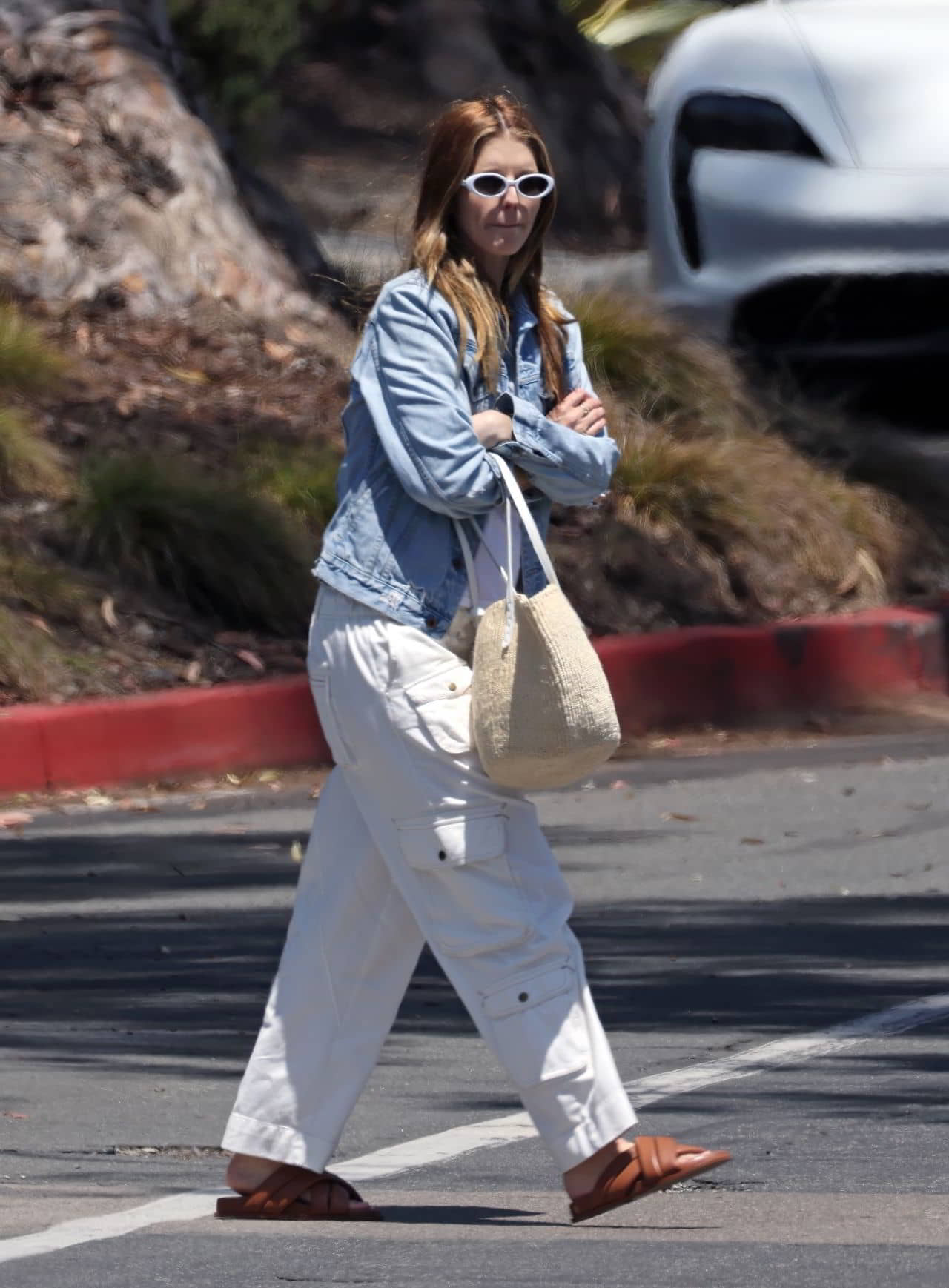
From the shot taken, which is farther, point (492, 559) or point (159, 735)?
point (159, 735)

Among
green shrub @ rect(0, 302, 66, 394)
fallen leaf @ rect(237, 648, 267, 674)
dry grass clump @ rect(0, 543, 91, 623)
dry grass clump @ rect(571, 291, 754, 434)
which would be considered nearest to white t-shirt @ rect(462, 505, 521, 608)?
fallen leaf @ rect(237, 648, 267, 674)

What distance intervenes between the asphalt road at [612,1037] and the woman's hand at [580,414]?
4.11ft

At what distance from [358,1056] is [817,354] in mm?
8859

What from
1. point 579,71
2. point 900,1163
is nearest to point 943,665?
point 900,1163

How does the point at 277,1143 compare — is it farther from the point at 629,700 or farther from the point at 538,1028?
the point at 629,700

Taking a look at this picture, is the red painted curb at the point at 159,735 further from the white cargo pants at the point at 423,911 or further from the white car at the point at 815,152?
the white cargo pants at the point at 423,911

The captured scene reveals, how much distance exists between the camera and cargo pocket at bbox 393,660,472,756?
4.37m

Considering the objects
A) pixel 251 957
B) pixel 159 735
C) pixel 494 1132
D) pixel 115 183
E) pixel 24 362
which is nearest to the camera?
pixel 494 1132

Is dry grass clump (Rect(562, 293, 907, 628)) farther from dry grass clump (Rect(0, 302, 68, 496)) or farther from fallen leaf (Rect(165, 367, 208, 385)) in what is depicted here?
dry grass clump (Rect(0, 302, 68, 496))

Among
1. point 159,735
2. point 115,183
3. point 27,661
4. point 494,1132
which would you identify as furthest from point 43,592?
point 494,1132

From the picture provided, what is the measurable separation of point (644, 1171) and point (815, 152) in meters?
7.99

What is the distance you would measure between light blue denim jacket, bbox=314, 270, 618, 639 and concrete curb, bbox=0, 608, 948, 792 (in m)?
4.97

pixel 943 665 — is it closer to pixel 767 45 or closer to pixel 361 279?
pixel 767 45

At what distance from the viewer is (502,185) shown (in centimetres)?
448
